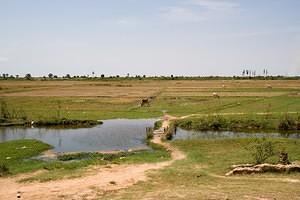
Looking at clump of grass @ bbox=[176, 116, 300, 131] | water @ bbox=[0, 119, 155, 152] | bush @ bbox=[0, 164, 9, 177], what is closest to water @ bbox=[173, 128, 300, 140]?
clump of grass @ bbox=[176, 116, 300, 131]

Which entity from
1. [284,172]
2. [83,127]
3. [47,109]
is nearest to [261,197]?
[284,172]

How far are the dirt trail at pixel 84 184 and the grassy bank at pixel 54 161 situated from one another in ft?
2.75

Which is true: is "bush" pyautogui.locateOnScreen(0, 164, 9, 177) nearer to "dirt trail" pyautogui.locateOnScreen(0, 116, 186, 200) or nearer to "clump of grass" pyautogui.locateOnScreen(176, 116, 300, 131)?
"dirt trail" pyautogui.locateOnScreen(0, 116, 186, 200)

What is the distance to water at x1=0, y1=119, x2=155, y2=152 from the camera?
29.3 meters

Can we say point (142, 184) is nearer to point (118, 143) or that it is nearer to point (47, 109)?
point (118, 143)

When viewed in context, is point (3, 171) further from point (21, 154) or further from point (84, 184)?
point (21, 154)

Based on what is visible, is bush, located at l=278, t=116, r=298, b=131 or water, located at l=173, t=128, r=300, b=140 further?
bush, located at l=278, t=116, r=298, b=131

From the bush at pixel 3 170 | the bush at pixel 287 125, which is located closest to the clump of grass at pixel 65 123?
the bush at pixel 287 125

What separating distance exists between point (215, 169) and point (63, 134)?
19.2 m

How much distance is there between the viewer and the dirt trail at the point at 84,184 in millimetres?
15164

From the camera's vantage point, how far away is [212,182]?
1659 cm

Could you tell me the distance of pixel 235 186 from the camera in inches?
611

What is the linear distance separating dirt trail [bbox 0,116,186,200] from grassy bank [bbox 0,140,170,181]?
0.84 metres

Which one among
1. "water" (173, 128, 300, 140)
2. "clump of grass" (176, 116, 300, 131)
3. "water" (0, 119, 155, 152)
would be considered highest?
"clump of grass" (176, 116, 300, 131)
